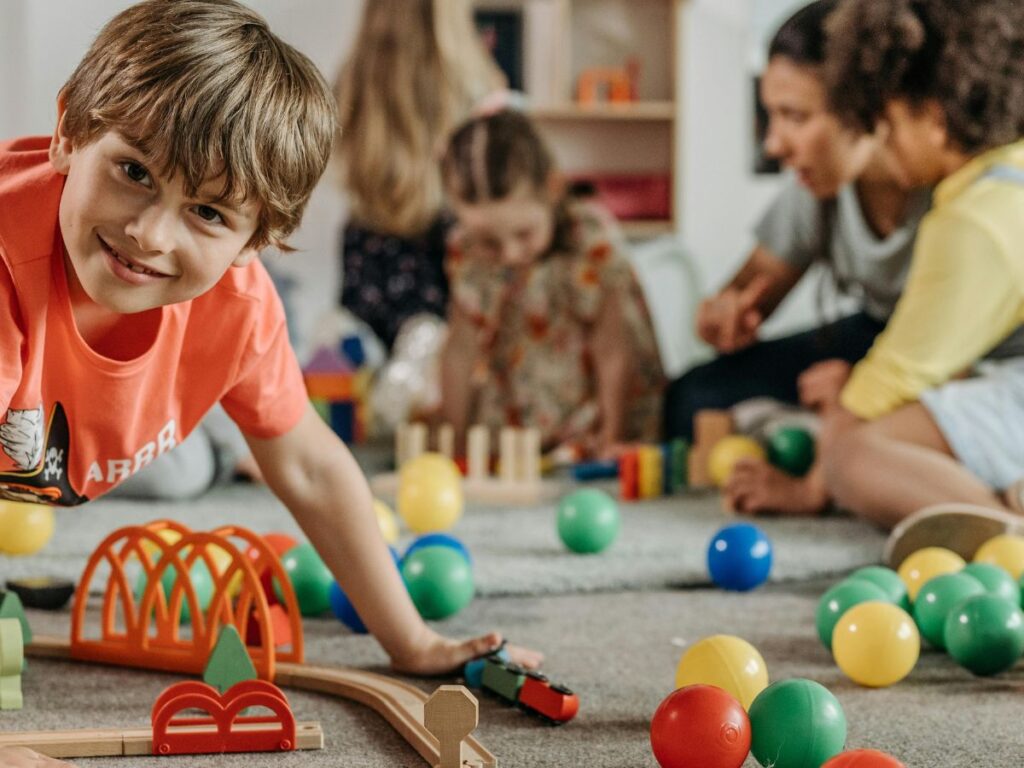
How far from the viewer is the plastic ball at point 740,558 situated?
1.51 m

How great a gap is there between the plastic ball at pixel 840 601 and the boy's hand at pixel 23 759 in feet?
2.28

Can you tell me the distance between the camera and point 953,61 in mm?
1858

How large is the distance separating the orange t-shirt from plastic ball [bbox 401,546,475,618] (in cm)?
29

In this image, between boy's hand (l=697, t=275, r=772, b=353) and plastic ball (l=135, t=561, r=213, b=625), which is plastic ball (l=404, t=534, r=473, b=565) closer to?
plastic ball (l=135, t=561, r=213, b=625)

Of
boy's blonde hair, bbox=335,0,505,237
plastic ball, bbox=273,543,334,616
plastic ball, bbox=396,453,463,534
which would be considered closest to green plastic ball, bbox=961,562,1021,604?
plastic ball, bbox=273,543,334,616

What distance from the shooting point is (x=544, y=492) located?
223 cm

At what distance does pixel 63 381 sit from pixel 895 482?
1123 mm

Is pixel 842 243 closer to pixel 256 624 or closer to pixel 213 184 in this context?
pixel 256 624

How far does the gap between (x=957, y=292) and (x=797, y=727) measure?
97cm

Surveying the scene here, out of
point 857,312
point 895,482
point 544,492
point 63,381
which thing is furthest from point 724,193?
point 63,381

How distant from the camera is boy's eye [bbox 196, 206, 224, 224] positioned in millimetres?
919

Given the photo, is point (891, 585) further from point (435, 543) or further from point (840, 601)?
point (435, 543)

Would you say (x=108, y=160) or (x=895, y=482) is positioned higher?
(x=108, y=160)

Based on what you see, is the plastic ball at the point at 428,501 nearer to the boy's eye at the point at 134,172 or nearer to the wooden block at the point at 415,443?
the wooden block at the point at 415,443
